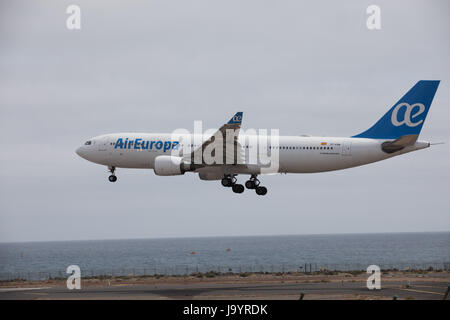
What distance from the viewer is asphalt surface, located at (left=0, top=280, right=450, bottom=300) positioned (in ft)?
138

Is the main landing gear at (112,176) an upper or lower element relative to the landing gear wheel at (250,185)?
upper

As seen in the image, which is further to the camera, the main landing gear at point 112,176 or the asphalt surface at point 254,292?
the main landing gear at point 112,176

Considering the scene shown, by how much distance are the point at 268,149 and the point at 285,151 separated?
1599mm

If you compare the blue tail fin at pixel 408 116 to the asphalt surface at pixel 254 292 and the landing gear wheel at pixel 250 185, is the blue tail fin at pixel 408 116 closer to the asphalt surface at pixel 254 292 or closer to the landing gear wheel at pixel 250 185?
the landing gear wheel at pixel 250 185

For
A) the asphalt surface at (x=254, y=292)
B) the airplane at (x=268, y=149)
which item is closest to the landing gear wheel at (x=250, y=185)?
the airplane at (x=268, y=149)

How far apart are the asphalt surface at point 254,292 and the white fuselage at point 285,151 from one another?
10.9m

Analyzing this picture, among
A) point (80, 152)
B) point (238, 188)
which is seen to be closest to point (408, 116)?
point (238, 188)

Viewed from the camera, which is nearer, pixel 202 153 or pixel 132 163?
pixel 202 153

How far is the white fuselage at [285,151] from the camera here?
55.1m

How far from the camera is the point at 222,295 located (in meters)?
42.8
